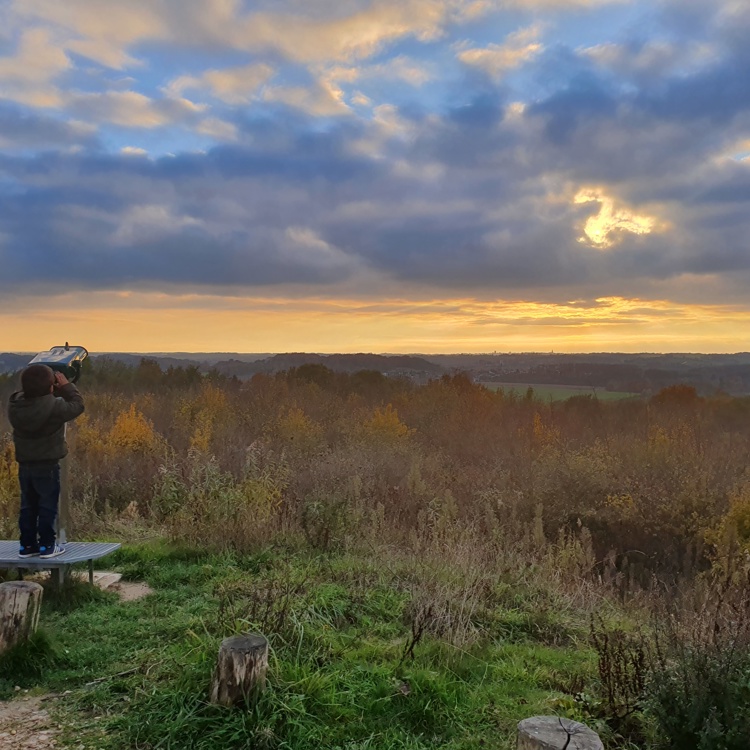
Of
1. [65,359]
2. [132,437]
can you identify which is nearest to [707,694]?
[65,359]

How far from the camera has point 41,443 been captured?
5.63 m

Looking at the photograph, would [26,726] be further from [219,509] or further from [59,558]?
[219,509]

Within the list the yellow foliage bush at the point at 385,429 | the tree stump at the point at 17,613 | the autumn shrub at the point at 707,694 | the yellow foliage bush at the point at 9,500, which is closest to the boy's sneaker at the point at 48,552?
the tree stump at the point at 17,613

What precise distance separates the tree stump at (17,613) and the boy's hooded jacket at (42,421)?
1495 millimetres

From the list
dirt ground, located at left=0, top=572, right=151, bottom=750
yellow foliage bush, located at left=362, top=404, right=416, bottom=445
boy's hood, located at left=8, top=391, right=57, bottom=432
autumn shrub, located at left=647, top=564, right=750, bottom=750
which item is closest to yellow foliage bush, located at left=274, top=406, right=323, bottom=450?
yellow foliage bush, located at left=362, top=404, right=416, bottom=445

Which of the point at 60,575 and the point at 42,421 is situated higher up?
the point at 42,421

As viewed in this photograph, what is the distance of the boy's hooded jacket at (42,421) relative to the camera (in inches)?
218

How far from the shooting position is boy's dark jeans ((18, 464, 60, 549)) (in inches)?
225

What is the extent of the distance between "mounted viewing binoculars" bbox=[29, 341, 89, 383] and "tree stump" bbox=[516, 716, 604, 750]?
5.01 m

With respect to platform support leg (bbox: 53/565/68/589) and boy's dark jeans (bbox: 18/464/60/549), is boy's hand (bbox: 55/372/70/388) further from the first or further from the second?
platform support leg (bbox: 53/565/68/589)

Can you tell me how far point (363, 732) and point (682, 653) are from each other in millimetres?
1833

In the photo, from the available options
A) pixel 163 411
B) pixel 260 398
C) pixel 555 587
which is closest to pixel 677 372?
pixel 260 398

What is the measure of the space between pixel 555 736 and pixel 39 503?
16.3ft

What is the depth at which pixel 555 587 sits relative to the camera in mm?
6754
